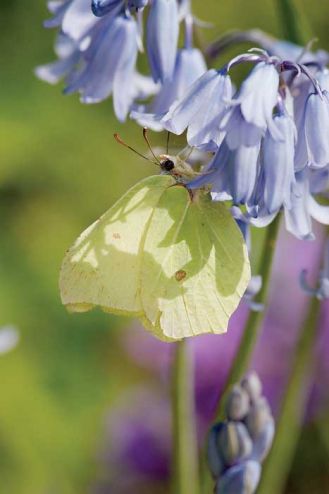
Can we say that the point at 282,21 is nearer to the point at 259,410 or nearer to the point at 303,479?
the point at 259,410

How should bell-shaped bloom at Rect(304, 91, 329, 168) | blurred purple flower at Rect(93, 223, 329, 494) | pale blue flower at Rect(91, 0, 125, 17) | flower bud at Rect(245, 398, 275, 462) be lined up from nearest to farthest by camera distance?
bell-shaped bloom at Rect(304, 91, 329, 168) < pale blue flower at Rect(91, 0, 125, 17) < flower bud at Rect(245, 398, 275, 462) < blurred purple flower at Rect(93, 223, 329, 494)

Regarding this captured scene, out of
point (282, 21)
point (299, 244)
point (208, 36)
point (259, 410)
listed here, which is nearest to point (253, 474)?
point (259, 410)

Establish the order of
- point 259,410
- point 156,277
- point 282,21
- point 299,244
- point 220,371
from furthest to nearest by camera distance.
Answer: point 299,244 < point 220,371 < point 282,21 < point 259,410 < point 156,277

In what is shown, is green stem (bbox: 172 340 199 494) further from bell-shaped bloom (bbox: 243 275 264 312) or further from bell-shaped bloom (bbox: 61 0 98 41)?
bell-shaped bloom (bbox: 61 0 98 41)

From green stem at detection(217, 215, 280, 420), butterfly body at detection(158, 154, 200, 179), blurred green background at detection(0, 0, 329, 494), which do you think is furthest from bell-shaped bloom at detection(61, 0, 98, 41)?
blurred green background at detection(0, 0, 329, 494)

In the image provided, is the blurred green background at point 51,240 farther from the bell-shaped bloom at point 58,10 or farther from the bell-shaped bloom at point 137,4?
the bell-shaped bloom at point 137,4

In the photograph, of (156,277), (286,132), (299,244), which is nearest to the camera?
(286,132)
